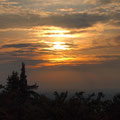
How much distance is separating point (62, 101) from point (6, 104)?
23.1 feet

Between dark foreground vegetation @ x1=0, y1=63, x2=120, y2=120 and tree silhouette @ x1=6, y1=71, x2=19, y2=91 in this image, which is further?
tree silhouette @ x1=6, y1=71, x2=19, y2=91

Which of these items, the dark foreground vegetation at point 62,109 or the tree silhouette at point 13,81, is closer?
the dark foreground vegetation at point 62,109

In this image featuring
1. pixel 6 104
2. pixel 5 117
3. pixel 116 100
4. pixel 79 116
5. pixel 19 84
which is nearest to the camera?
pixel 79 116

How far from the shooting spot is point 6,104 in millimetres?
23812

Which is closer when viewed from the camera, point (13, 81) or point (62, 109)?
point (62, 109)

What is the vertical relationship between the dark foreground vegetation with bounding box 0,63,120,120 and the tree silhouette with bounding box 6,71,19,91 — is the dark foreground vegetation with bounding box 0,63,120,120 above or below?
below

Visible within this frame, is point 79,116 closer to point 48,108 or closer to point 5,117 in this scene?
point 48,108

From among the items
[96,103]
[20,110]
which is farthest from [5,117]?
[96,103]

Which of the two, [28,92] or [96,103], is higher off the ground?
[28,92]

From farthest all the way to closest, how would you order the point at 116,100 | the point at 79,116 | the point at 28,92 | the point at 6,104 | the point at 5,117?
the point at 28,92 → the point at 6,104 → the point at 116,100 → the point at 5,117 → the point at 79,116

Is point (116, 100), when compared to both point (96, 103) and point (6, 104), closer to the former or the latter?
point (96, 103)

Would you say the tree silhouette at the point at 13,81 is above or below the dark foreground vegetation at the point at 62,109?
above

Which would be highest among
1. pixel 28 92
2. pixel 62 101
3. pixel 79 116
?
pixel 28 92

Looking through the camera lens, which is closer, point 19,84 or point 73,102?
point 73,102
